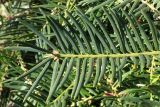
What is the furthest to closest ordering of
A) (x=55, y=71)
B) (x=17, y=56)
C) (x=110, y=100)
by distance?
1. (x=17, y=56)
2. (x=110, y=100)
3. (x=55, y=71)

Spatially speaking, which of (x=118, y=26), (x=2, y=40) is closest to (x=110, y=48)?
(x=118, y=26)

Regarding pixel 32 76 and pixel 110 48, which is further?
pixel 32 76

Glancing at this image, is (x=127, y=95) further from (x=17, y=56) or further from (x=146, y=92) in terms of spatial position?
(x=17, y=56)

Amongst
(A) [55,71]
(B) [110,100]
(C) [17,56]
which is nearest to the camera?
(A) [55,71]

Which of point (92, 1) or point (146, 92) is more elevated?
point (92, 1)

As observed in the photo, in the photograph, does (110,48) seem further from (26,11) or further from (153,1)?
(26,11)

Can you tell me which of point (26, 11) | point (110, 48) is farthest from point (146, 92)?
point (26, 11)
